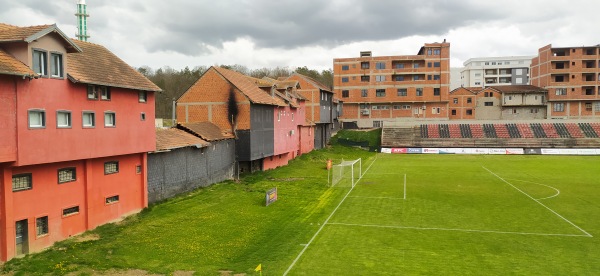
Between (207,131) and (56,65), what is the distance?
55.6 ft

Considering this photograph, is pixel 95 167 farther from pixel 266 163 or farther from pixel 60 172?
pixel 266 163

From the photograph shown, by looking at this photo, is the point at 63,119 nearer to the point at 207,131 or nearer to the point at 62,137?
the point at 62,137

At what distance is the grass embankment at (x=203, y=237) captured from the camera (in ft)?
56.3

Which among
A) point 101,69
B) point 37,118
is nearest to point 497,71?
point 101,69

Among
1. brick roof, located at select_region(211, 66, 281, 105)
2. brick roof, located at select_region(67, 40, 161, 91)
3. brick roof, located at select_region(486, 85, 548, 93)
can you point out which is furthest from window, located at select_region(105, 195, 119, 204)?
brick roof, located at select_region(486, 85, 548, 93)

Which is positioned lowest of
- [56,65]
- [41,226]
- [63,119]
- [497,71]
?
[41,226]

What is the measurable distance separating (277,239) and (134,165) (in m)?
10.4

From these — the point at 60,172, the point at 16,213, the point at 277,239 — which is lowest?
the point at 277,239

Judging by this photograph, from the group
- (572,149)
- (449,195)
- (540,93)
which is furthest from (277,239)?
(540,93)

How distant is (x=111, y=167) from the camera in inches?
934

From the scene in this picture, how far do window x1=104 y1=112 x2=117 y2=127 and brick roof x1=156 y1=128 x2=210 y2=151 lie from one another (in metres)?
4.44

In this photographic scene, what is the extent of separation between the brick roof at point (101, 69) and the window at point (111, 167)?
4.24 m

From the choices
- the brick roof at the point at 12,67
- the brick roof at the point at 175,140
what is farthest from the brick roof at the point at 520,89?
the brick roof at the point at 12,67

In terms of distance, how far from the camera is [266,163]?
147 ft
